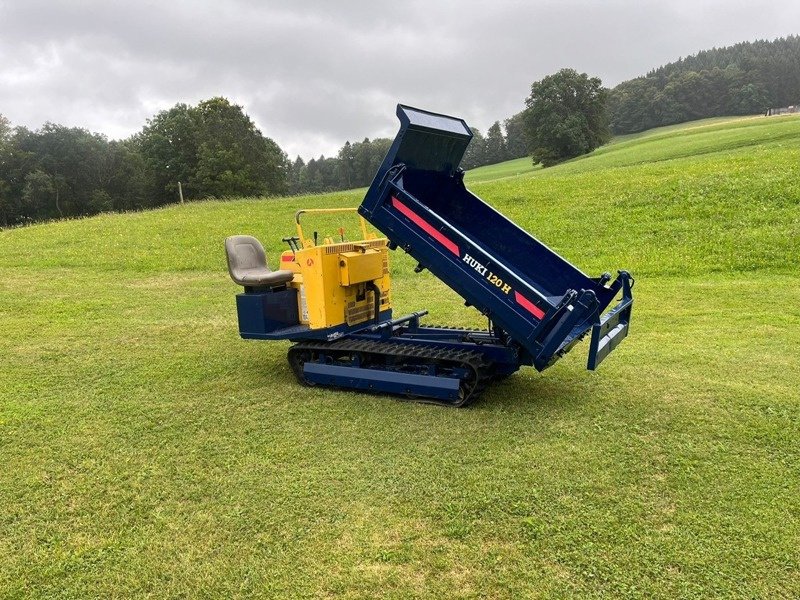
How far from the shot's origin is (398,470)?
411 cm

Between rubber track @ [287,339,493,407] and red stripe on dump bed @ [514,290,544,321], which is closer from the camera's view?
red stripe on dump bed @ [514,290,544,321]

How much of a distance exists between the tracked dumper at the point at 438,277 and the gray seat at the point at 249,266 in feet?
0.05

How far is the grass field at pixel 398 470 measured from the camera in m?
3.04

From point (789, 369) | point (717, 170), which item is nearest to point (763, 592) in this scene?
point (789, 369)

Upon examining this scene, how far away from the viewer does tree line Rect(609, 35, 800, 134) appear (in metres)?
76.3

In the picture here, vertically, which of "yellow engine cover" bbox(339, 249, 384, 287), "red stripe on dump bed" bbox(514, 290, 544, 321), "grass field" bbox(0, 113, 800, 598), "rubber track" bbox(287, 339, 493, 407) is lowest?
"grass field" bbox(0, 113, 800, 598)

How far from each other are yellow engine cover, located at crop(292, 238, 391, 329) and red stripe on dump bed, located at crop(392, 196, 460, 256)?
3.07ft

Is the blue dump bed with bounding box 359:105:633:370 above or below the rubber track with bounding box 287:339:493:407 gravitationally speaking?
above

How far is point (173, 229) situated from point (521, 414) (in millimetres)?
16347

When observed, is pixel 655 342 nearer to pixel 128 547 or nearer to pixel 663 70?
pixel 128 547

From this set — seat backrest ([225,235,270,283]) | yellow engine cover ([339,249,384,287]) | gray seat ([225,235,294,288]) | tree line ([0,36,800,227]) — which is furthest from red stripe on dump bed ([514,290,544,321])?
tree line ([0,36,800,227])

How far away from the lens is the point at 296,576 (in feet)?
9.97

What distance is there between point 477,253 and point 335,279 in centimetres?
168

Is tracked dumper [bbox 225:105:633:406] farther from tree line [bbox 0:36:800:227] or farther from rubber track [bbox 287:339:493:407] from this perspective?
tree line [bbox 0:36:800:227]
